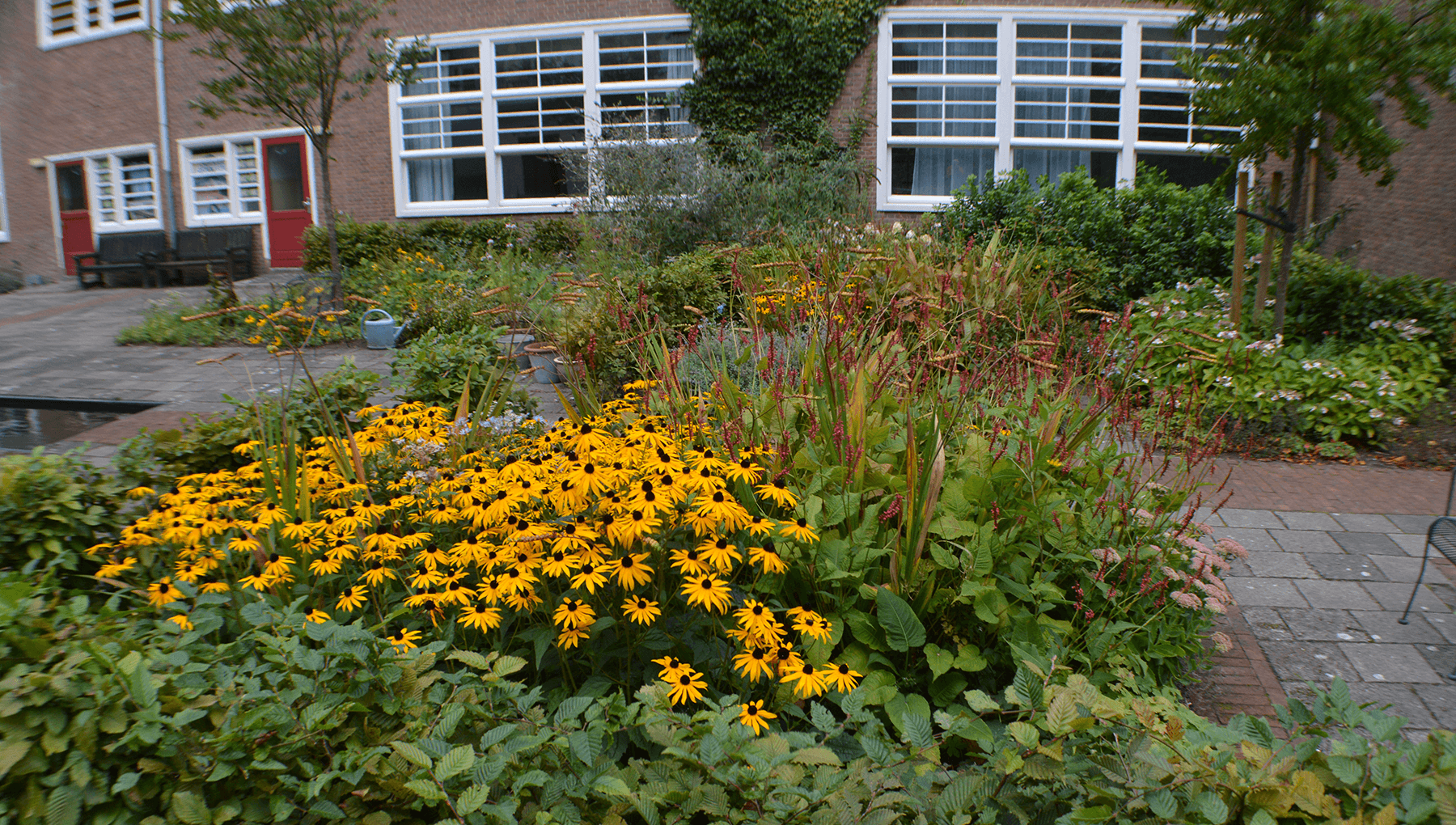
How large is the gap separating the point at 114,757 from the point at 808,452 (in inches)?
72.1

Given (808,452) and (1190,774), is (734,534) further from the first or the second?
(1190,774)

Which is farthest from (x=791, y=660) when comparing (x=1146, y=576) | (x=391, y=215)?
(x=391, y=215)

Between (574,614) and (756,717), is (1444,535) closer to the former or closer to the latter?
(756,717)

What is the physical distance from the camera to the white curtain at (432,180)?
14.4m

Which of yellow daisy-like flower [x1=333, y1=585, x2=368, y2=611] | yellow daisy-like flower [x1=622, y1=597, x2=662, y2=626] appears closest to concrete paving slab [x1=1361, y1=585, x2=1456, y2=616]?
yellow daisy-like flower [x1=622, y1=597, x2=662, y2=626]

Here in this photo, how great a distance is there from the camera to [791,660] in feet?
5.68

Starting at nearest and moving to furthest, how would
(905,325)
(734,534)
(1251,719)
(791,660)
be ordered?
(1251,719) < (791,660) < (734,534) < (905,325)

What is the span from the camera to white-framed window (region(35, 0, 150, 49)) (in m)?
15.8

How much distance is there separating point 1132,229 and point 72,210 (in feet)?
65.0

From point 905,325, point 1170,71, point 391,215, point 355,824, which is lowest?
point 355,824

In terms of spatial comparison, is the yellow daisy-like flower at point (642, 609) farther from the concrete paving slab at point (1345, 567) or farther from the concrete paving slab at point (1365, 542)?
the concrete paving slab at point (1365, 542)

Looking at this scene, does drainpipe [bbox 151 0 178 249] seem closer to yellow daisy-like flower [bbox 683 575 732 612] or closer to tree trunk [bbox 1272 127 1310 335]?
tree trunk [bbox 1272 127 1310 335]

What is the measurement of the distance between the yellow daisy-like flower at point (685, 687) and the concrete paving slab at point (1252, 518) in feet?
10.3

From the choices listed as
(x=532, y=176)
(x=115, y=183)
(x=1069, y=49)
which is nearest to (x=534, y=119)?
(x=532, y=176)
